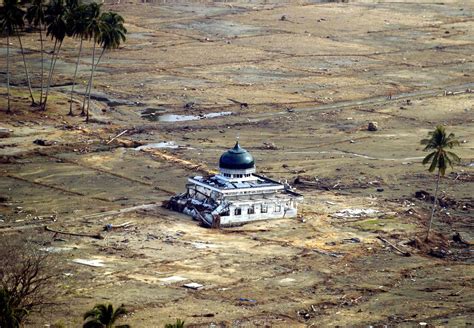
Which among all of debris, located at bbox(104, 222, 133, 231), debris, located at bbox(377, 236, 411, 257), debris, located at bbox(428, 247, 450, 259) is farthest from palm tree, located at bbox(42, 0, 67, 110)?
debris, located at bbox(428, 247, 450, 259)

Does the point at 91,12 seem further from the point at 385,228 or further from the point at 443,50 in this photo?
the point at 443,50

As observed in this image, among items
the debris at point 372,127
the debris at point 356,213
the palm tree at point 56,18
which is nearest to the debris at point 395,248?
the debris at point 356,213

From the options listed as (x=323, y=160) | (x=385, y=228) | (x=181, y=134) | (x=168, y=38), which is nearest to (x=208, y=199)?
(x=385, y=228)

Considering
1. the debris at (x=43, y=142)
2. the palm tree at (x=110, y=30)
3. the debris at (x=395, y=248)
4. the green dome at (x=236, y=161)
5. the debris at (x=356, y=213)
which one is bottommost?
the debris at (x=43, y=142)

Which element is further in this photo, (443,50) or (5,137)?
(443,50)

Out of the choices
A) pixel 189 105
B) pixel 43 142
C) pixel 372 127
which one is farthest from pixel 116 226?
pixel 189 105

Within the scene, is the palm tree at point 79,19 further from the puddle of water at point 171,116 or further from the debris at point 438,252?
the debris at point 438,252
